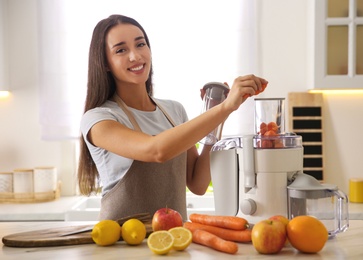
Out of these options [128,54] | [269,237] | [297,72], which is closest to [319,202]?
[269,237]

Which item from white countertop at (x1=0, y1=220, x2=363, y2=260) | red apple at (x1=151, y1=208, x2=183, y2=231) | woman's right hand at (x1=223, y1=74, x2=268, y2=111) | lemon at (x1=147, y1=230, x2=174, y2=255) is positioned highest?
woman's right hand at (x1=223, y1=74, x2=268, y2=111)

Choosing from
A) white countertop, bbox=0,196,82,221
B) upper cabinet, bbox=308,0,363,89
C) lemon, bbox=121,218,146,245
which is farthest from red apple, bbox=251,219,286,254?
upper cabinet, bbox=308,0,363,89

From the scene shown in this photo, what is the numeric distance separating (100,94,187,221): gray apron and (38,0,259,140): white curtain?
58.3 inches

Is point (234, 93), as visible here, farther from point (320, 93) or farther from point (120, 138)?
point (320, 93)

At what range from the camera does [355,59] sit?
10.9 feet

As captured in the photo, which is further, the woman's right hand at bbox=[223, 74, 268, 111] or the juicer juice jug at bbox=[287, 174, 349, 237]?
the woman's right hand at bbox=[223, 74, 268, 111]

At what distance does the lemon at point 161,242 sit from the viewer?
1.49 m

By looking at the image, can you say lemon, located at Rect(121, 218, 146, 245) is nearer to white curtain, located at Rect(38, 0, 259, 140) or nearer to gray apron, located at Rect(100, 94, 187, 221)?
gray apron, located at Rect(100, 94, 187, 221)

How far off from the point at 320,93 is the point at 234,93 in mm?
1964

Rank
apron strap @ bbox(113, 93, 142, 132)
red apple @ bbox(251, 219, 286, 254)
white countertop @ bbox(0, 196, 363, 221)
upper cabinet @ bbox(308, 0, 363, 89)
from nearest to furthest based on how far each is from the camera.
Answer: red apple @ bbox(251, 219, 286, 254) < apron strap @ bbox(113, 93, 142, 132) < white countertop @ bbox(0, 196, 363, 221) < upper cabinet @ bbox(308, 0, 363, 89)

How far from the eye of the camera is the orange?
1.47 metres

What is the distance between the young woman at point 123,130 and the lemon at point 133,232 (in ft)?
1.13

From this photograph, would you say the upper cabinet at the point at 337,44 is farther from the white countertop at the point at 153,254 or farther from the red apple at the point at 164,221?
the red apple at the point at 164,221

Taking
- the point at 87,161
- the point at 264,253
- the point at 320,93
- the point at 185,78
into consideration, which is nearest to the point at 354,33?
the point at 320,93
